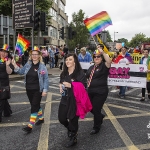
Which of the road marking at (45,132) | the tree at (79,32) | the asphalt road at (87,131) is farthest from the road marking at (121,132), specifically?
the tree at (79,32)

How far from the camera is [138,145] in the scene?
4.05 meters

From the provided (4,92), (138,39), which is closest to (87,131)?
(4,92)

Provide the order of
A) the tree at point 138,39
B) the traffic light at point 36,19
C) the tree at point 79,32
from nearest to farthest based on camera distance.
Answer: the traffic light at point 36,19
the tree at point 79,32
the tree at point 138,39

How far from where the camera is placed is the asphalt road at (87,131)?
4.05 metres

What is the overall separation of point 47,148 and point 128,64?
4.90 meters

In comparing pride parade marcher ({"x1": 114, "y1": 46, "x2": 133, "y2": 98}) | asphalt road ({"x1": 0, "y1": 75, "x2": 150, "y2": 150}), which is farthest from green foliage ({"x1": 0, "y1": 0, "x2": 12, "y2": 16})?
asphalt road ({"x1": 0, "y1": 75, "x2": 150, "y2": 150})

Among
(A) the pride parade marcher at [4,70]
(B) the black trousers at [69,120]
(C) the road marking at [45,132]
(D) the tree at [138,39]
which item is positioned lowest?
(C) the road marking at [45,132]

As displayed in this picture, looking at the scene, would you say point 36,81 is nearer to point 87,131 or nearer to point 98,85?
point 98,85

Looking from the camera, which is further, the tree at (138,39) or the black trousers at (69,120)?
the tree at (138,39)

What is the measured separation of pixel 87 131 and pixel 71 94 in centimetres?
122

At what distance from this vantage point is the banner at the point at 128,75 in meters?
7.91

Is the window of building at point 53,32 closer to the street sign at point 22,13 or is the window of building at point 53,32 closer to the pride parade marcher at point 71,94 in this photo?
the street sign at point 22,13

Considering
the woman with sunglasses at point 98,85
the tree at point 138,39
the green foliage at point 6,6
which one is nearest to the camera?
the woman with sunglasses at point 98,85

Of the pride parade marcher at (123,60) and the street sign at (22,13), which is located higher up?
the street sign at (22,13)
